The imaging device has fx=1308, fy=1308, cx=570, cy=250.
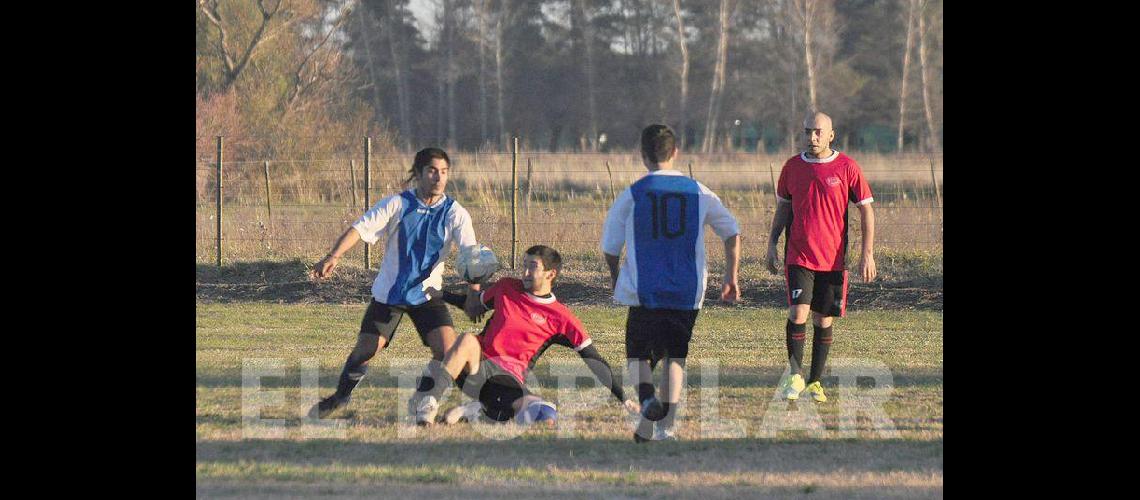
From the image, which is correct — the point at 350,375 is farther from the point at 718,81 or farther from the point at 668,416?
the point at 718,81

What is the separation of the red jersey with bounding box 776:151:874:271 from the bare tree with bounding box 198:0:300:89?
24.4 metres

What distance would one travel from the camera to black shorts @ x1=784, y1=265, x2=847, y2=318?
26.1ft

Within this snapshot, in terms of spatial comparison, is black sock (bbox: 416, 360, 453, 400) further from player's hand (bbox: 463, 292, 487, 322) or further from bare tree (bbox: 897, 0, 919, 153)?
bare tree (bbox: 897, 0, 919, 153)

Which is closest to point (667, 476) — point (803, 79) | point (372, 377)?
point (372, 377)

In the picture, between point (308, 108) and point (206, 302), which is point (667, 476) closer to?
point (206, 302)

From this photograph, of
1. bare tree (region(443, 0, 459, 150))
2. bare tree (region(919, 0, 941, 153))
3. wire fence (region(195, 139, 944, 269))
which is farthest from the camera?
bare tree (region(443, 0, 459, 150))

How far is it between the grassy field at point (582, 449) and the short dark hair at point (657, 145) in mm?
1460

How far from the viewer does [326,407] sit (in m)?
7.24

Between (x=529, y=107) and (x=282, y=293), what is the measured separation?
43.3 metres

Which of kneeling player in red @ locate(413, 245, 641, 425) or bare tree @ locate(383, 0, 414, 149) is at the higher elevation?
bare tree @ locate(383, 0, 414, 149)

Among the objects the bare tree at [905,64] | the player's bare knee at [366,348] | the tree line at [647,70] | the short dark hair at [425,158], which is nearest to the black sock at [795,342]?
the short dark hair at [425,158]

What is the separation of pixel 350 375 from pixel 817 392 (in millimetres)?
2797

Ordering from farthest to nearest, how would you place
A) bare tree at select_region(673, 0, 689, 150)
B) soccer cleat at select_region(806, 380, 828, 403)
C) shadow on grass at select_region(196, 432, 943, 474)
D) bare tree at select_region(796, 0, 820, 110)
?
bare tree at select_region(673, 0, 689, 150)
bare tree at select_region(796, 0, 820, 110)
soccer cleat at select_region(806, 380, 828, 403)
shadow on grass at select_region(196, 432, 943, 474)

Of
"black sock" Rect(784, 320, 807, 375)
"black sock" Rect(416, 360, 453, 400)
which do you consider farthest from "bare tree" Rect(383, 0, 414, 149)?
"black sock" Rect(416, 360, 453, 400)
